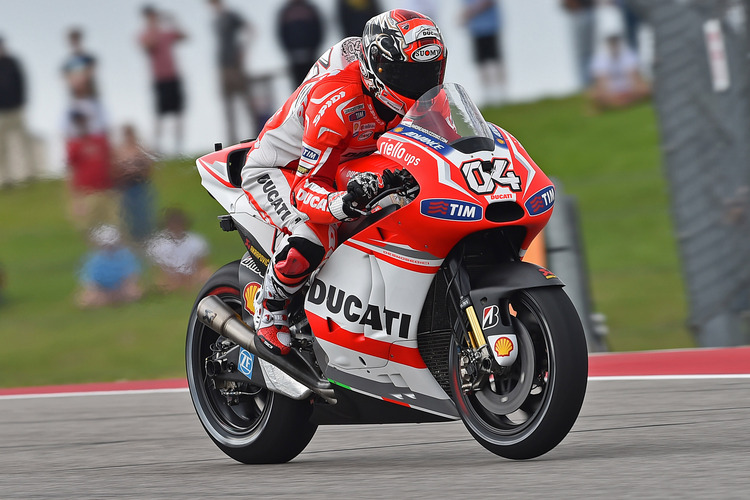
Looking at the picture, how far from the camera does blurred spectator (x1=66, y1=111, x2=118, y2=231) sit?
Result: 11438 millimetres

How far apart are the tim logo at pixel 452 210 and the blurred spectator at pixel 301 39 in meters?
9.37

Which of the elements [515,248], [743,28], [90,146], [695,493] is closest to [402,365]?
[515,248]

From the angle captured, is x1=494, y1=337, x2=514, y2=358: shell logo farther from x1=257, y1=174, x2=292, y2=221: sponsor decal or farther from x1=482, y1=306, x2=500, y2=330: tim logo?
x1=257, y1=174, x2=292, y2=221: sponsor decal

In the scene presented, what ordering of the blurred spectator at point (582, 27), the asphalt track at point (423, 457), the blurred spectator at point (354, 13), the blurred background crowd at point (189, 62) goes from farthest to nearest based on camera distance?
the blurred spectator at point (582, 27)
the blurred spectator at point (354, 13)
the blurred background crowd at point (189, 62)
the asphalt track at point (423, 457)

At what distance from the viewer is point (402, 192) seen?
522 centimetres

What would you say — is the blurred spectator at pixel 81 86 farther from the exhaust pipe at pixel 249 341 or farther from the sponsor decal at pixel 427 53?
the sponsor decal at pixel 427 53

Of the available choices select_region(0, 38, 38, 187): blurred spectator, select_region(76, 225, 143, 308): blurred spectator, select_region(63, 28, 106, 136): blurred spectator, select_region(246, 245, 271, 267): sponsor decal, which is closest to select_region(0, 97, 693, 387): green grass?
select_region(76, 225, 143, 308): blurred spectator

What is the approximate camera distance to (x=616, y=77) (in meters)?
16.0

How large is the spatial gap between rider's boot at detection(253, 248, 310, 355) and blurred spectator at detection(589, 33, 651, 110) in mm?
9646

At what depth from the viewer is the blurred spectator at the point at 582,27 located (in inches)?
594

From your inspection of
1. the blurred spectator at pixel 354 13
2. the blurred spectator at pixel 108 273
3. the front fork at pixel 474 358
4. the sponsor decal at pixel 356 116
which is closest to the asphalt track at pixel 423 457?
the front fork at pixel 474 358

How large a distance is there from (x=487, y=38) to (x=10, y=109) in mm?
5030

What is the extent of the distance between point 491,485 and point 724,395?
8.61ft

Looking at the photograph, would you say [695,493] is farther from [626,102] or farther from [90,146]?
[626,102]
